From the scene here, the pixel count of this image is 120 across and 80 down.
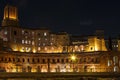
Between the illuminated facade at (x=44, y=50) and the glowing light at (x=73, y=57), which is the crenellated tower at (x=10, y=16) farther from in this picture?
the glowing light at (x=73, y=57)

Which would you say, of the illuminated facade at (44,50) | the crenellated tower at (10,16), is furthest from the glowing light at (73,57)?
the crenellated tower at (10,16)

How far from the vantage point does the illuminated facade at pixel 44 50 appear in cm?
13912

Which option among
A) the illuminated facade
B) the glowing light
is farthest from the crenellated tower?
the glowing light

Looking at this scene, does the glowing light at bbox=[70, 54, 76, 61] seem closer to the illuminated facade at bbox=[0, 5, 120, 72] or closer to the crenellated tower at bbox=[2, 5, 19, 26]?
the illuminated facade at bbox=[0, 5, 120, 72]

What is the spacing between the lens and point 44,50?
533 ft

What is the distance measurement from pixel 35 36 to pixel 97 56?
35797 mm

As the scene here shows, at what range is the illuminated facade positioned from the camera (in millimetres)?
139125

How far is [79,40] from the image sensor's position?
179875 millimetres

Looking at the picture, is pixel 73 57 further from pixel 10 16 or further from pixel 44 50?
pixel 10 16

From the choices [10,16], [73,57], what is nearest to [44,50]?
[10,16]

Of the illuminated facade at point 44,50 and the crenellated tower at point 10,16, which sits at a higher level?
the crenellated tower at point 10,16

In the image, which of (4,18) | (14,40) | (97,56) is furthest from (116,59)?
(4,18)

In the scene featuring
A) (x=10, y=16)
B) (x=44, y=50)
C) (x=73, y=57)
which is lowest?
(x=73, y=57)

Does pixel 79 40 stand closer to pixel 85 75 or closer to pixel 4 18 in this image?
pixel 4 18
